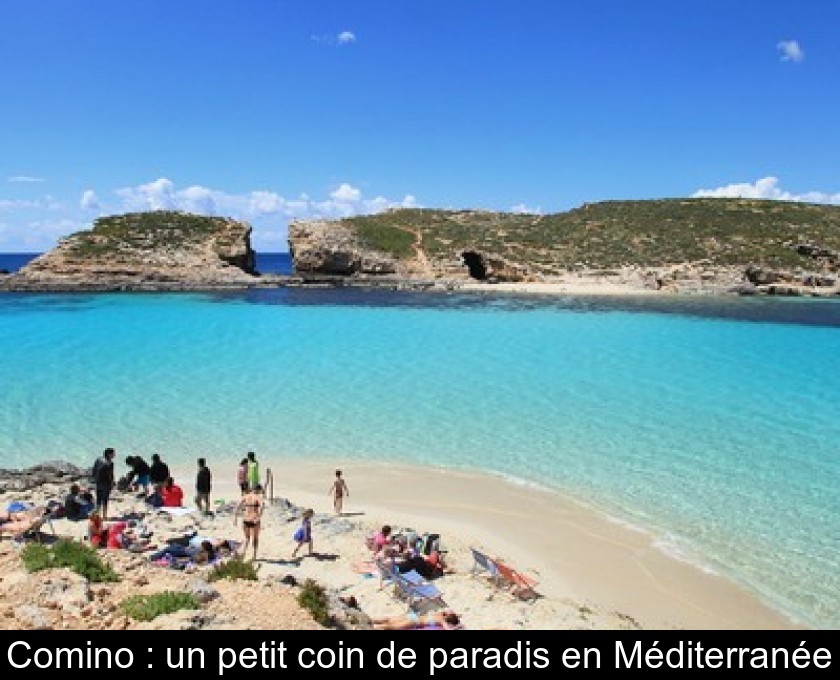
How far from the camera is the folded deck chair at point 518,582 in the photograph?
41.8ft

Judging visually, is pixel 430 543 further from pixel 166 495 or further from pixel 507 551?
pixel 166 495

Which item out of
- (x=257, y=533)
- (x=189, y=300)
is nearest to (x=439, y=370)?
(x=257, y=533)

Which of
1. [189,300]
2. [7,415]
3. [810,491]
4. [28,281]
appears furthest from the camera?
[28,281]

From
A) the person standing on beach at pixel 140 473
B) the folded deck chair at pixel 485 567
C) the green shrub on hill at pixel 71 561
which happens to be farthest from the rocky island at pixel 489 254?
the green shrub on hill at pixel 71 561

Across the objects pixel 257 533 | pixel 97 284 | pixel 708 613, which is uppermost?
pixel 97 284

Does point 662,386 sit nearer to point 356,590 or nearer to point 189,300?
point 356,590

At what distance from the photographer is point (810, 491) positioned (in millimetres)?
18250

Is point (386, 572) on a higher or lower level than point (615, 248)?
lower

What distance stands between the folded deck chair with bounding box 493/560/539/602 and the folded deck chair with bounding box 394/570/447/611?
1325 millimetres

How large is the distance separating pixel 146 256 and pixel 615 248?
2509 inches

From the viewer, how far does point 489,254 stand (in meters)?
97.0

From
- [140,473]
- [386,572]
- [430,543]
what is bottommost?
[386,572]

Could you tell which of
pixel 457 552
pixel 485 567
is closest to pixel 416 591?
pixel 485 567

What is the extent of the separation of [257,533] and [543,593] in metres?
5.86
